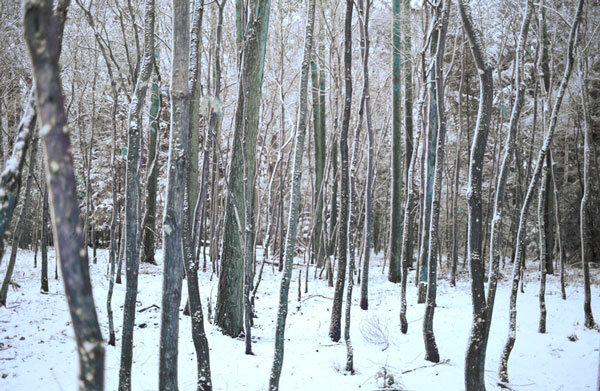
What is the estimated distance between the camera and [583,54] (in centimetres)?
683

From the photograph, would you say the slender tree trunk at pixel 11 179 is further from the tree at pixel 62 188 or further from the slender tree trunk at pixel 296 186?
the slender tree trunk at pixel 296 186

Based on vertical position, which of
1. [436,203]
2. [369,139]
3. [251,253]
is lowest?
[251,253]

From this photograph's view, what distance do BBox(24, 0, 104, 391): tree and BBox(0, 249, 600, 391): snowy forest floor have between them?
349cm

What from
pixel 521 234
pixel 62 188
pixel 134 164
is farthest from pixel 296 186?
pixel 521 234

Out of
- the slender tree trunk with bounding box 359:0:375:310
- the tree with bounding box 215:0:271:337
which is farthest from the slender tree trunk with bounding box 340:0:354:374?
the tree with bounding box 215:0:271:337

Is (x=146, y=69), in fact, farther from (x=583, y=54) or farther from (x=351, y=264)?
(x=583, y=54)

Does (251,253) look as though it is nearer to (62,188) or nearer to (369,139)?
(369,139)

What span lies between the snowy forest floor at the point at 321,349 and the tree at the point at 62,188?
349 centimetres

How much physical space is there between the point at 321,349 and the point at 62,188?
4914 mm

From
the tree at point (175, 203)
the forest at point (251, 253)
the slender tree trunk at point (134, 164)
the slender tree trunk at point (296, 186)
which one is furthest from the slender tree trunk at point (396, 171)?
the tree at point (175, 203)

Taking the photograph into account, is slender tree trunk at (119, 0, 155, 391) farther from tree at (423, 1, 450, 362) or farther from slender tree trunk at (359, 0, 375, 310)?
tree at (423, 1, 450, 362)

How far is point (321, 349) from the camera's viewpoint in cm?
513

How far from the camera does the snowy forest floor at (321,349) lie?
404 centimetres

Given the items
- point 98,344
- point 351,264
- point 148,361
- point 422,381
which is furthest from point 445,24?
point 148,361
